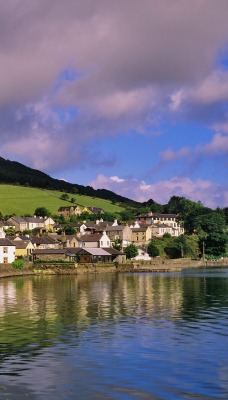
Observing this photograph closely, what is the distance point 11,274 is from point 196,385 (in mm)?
79683

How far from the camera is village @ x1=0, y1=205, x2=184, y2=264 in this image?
12138 cm

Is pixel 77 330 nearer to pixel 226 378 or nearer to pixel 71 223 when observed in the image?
pixel 226 378

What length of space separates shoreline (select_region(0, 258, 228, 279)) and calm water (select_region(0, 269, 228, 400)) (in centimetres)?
5388

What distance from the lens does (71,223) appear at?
7224 inches

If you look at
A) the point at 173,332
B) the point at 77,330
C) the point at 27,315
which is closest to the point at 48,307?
Answer: the point at 27,315

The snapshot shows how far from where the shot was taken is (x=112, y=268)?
387ft

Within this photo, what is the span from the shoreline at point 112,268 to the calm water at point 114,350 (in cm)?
5388

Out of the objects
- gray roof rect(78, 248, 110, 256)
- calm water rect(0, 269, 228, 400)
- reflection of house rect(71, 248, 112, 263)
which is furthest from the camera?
gray roof rect(78, 248, 110, 256)

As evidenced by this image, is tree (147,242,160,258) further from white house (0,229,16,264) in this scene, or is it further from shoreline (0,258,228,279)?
white house (0,229,16,264)

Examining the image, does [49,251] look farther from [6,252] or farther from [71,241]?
[71,241]

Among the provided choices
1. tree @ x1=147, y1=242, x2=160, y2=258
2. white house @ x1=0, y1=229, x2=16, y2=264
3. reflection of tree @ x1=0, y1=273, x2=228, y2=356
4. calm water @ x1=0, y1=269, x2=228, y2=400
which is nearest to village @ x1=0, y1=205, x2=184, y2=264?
white house @ x1=0, y1=229, x2=16, y2=264

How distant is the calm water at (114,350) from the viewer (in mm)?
19903

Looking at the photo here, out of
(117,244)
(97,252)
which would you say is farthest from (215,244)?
(97,252)

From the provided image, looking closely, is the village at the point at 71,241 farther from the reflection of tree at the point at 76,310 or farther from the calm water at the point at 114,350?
the calm water at the point at 114,350
